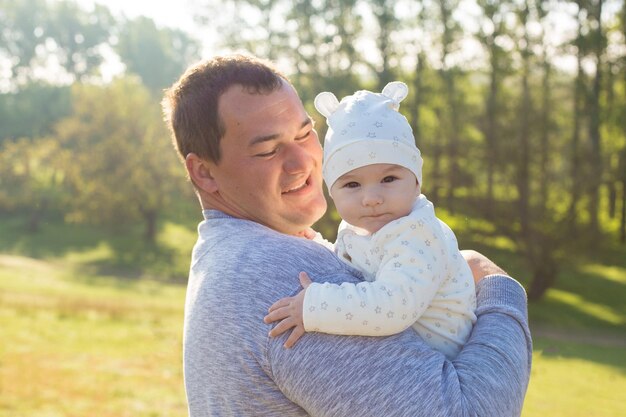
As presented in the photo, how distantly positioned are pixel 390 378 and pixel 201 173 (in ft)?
3.75

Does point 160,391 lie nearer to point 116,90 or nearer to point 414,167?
point 414,167

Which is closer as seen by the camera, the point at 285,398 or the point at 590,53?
the point at 285,398

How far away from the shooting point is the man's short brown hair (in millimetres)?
2500

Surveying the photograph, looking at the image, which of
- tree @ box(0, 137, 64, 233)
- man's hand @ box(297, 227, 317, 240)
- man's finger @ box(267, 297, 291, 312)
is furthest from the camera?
tree @ box(0, 137, 64, 233)

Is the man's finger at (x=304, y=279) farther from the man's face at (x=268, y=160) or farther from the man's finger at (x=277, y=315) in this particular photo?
the man's face at (x=268, y=160)

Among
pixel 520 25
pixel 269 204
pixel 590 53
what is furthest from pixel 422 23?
pixel 269 204

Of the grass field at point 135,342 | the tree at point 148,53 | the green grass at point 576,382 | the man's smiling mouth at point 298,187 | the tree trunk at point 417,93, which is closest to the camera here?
the man's smiling mouth at point 298,187

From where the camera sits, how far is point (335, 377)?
193 cm

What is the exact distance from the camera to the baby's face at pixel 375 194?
2379 millimetres

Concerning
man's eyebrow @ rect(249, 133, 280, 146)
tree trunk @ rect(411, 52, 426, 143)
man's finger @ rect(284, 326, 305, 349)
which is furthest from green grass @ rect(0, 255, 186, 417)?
tree trunk @ rect(411, 52, 426, 143)

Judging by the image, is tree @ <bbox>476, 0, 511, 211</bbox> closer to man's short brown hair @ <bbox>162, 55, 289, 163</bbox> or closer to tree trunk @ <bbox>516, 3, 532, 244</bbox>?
tree trunk @ <bbox>516, 3, 532, 244</bbox>

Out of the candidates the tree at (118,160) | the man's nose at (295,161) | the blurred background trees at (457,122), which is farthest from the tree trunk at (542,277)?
the man's nose at (295,161)

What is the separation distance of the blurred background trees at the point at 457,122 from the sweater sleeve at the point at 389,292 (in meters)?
21.8

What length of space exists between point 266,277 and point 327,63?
34.9 m
